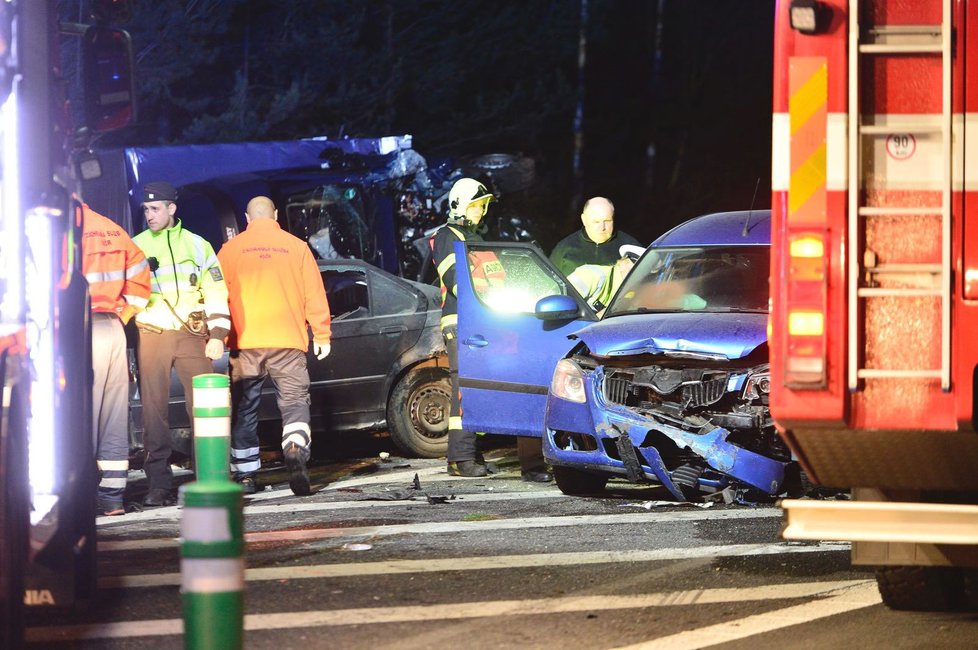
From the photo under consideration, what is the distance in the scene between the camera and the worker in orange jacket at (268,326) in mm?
11156

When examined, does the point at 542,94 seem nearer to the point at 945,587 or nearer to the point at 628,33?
the point at 628,33

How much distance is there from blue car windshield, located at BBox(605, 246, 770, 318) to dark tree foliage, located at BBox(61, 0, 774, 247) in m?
9.31

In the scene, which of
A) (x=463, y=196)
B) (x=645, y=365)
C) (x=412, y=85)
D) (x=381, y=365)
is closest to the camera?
(x=645, y=365)

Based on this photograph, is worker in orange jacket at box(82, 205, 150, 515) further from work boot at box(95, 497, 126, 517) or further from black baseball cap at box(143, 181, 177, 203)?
black baseball cap at box(143, 181, 177, 203)

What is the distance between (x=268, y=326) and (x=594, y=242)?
2.84m

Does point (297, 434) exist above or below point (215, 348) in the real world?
below

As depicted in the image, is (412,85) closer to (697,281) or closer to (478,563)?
(697,281)

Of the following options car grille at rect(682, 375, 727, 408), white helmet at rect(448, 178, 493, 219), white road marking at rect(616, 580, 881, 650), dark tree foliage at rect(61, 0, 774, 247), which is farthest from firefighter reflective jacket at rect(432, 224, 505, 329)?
dark tree foliage at rect(61, 0, 774, 247)

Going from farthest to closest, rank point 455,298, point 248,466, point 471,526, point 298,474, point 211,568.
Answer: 1. point 455,298
2. point 248,466
3. point 298,474
4. point 471,526
5. point 211,568

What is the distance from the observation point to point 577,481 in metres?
10.5

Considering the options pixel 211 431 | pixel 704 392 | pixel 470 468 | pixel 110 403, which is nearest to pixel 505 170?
pixel 470 468

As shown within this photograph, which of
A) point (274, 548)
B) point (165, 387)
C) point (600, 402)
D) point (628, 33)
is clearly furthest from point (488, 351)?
point (628, 33)

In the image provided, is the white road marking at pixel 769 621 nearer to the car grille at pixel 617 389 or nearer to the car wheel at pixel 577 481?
the car grille at pixel 617 389

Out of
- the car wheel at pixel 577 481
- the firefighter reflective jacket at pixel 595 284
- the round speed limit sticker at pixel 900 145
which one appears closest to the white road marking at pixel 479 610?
the round speed limit sticker at pixel 900 145
